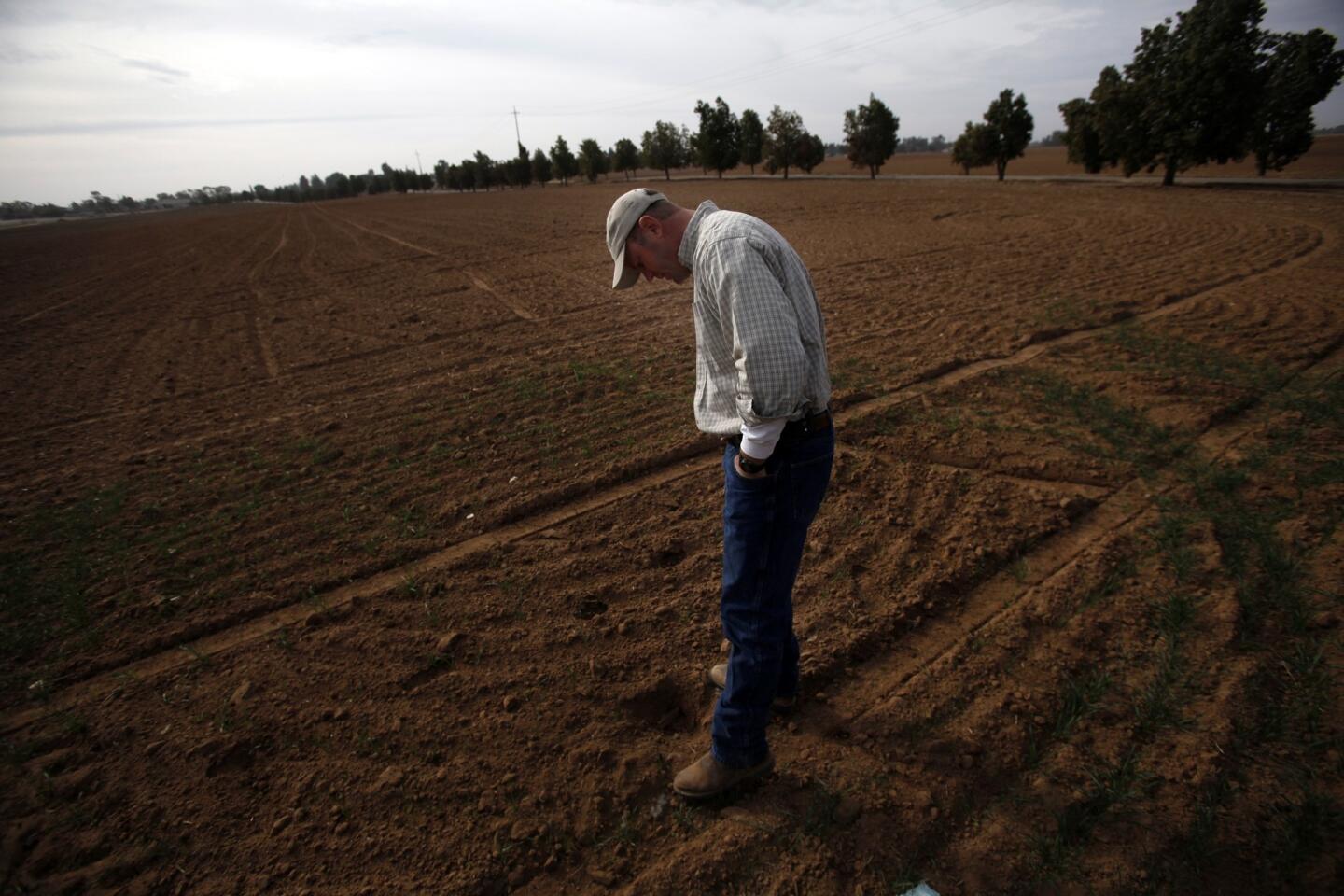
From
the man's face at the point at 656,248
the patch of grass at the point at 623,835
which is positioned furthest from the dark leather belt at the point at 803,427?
the patch of grass at the point at 623,835

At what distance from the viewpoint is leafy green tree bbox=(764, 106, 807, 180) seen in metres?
54.5

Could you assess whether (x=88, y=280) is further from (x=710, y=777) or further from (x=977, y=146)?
(x=977, y=146)

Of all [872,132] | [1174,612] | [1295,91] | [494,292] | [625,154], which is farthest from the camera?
[625,154]

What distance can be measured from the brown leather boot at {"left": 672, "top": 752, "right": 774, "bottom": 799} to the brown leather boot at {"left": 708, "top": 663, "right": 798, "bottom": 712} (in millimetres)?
339

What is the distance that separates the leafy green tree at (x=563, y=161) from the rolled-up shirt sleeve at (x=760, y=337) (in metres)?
93.9

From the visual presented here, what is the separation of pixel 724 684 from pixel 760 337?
1.64 m

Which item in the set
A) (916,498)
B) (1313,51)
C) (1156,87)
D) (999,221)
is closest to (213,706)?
(916,498)

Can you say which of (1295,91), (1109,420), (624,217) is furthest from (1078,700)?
(1295,91)

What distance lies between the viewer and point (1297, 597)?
3154 mm

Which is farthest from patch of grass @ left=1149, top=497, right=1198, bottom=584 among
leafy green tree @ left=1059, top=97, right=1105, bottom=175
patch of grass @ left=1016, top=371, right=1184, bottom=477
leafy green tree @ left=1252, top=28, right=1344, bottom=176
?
leafy green tree @ left=1059, top=97, right=1105, bottom=175

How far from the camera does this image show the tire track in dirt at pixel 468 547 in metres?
3.25

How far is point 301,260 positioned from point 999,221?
67.1 feet

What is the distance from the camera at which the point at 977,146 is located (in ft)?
127

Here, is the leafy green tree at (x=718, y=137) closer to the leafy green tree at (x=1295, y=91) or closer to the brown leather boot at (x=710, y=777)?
the leafy green tree at (x=1295, y=91)
